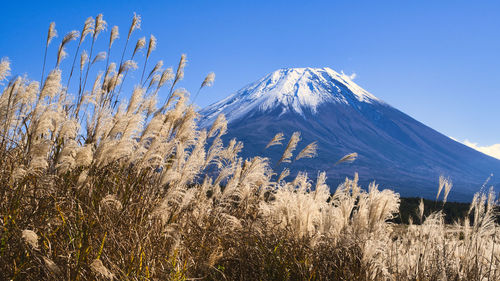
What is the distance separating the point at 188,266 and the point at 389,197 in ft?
6.05

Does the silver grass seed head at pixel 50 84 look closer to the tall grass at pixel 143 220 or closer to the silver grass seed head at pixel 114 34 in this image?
the tall grass at pixel 143 220

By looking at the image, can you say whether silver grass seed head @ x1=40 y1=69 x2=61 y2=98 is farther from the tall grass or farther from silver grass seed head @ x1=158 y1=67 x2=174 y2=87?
silver grass seed head @ x1=158 y1=67 x2=174 y2=87

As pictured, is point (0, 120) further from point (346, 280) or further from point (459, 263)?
point (459, 263)

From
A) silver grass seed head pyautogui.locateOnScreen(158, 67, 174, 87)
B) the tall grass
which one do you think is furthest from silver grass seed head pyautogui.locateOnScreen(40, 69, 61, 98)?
silver grass seed head pyautogui.locateOnScreen(158, 67, 174, 87)

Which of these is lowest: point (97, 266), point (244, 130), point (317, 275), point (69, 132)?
point (317, 275)

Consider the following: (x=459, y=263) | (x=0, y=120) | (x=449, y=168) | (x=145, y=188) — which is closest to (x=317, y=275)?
(x=459, y=263)

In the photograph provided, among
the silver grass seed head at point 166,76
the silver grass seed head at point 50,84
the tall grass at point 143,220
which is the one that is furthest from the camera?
the silver grass seed head at point 166,76

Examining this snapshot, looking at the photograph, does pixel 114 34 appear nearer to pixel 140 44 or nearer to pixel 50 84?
pixel 140 44

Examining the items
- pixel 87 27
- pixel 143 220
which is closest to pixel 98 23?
pixel 87 27

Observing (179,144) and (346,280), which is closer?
(346,280)

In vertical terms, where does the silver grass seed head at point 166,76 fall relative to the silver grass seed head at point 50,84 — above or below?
above

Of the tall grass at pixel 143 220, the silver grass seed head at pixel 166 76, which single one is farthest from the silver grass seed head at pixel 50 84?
the silver grass seed head at pixel 166 76

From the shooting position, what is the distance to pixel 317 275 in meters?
2.64

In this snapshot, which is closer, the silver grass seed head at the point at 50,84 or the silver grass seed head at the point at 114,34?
the silver grass seed head at the point at 50,84
